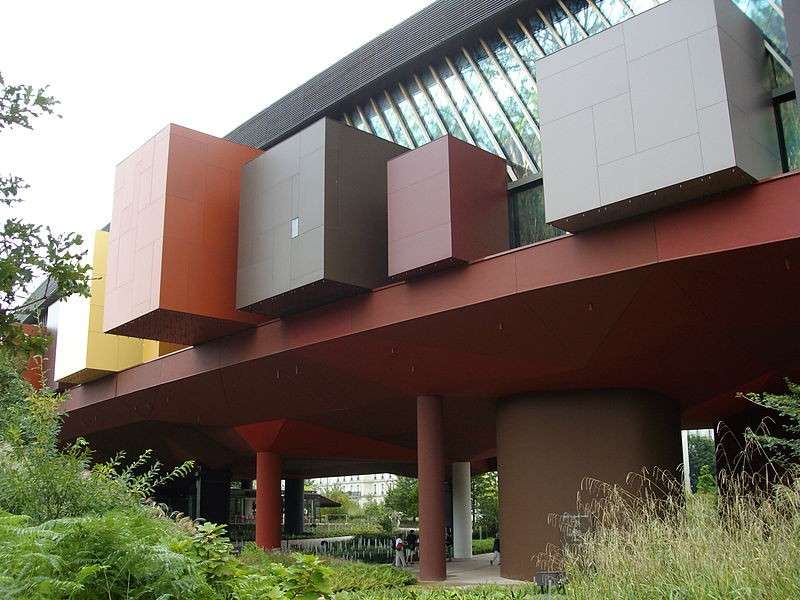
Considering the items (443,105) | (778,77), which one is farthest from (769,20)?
(443,105)

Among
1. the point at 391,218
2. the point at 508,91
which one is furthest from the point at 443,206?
the point at 508,91

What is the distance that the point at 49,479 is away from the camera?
21.2 ft

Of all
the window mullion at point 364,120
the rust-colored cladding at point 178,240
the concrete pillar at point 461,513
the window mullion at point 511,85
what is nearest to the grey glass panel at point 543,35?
the window mullion at point 511,85

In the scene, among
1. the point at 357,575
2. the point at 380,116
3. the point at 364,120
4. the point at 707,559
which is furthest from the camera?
the point at 364,120

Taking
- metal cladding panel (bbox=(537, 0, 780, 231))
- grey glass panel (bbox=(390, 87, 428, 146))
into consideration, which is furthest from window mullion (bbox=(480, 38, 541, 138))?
metal cladding panel (bbox=(537, 0, 780, 231))

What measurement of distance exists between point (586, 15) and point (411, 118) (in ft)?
16.3

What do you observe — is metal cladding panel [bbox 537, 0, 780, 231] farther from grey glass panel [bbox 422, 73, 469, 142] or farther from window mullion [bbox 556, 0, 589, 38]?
grey glass panel [bbox 422, 73, 469, 142]

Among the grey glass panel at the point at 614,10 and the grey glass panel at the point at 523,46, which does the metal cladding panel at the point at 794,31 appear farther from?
the grey glass panel at the point at 523,46

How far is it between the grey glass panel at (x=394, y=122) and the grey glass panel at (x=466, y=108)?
163 cm

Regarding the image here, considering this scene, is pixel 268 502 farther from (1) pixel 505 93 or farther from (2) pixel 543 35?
(2) pixel 543 35

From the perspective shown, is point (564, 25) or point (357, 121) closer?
point (564, 25)

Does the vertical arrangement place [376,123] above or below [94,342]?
above

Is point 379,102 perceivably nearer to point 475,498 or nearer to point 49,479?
point 49,479

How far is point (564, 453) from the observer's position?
54.4ft
